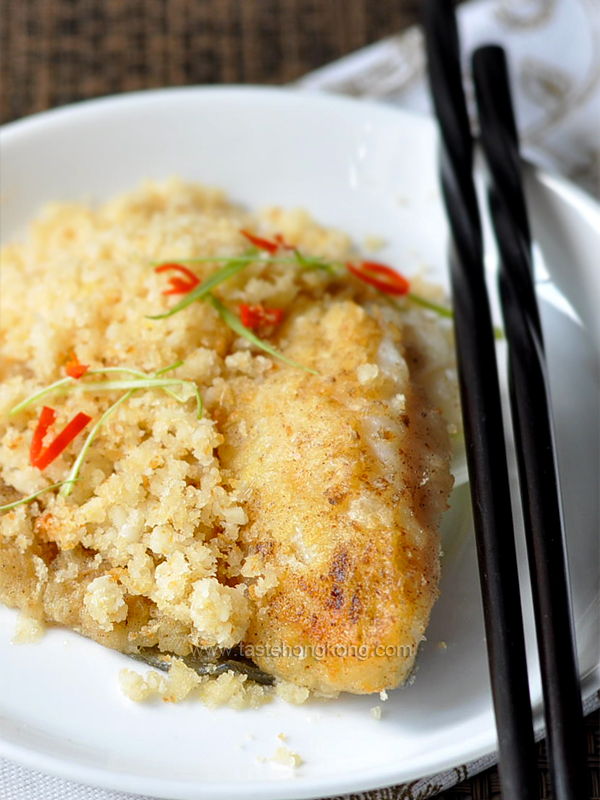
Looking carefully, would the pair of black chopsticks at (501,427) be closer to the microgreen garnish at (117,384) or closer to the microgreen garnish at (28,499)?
the microgreen garnish at (117,384)

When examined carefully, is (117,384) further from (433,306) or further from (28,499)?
(433,306)

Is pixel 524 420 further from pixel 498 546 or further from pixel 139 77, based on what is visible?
pixel 139 77

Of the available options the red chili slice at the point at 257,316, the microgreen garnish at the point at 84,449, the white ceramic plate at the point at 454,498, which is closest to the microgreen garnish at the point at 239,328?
the red chili slice at the point at 257,316

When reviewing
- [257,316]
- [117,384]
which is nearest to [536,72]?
[257,316]

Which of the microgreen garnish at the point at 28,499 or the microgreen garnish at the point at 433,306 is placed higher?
the microgreen garnish at the point at 433,306

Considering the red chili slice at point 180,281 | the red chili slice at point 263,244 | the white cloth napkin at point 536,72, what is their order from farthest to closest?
the white cloth napkin at point 536,72 → the red chili slice at point 263,244 → the red chili slice at point 180,281

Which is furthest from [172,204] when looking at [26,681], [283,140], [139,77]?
[26,681]
